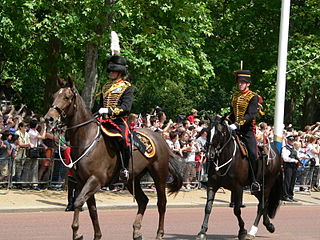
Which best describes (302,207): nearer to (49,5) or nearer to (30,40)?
(49,5)

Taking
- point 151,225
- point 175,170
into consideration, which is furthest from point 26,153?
point 175,170

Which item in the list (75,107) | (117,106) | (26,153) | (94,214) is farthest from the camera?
(26,153)

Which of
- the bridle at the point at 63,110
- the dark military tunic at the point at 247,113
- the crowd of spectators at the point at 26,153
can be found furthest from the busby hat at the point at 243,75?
the crowd of spectators at the point at 26,153

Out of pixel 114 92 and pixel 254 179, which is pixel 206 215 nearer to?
pixel 254 179

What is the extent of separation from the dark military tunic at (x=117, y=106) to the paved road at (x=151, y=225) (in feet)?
7.55

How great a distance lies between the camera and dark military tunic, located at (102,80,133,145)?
11430 millimetres

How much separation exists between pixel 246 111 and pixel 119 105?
2760 millimetres

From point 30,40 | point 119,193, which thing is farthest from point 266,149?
point 30,40

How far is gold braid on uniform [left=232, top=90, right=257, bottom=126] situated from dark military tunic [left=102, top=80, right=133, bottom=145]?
8.08 ft

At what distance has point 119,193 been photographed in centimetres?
2058

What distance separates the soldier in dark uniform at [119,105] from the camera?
37.6 ft

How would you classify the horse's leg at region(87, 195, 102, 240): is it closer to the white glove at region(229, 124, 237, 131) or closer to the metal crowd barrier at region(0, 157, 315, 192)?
the white glove at region(229, 124, 237, 131)

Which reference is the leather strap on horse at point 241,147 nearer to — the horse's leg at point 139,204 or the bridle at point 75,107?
the horse's leg at point 139,204

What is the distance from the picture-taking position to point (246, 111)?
13.3 metres
